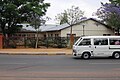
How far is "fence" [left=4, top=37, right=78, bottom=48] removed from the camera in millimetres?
36875

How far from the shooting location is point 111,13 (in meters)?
49.1

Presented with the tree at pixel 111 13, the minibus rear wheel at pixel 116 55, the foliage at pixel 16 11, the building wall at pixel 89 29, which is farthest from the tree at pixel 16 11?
the minibus rear wheel at pixel 116 55

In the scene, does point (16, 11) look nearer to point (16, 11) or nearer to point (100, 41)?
point (16, 11)

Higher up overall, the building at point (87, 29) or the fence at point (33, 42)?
the building at point (87, 29)

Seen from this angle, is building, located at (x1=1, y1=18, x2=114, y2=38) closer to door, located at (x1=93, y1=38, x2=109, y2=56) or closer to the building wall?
the building wall

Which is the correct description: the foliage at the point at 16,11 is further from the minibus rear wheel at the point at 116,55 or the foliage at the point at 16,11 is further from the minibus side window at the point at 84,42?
the minibus rear wheel at the point at 116,55

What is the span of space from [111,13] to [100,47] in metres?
27.8

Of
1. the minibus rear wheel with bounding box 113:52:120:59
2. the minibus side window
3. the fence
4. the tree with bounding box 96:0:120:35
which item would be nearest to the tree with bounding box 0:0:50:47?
the fence

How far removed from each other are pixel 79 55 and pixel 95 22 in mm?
33740

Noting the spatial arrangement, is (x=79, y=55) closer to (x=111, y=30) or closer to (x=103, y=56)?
(x=103, y=56)

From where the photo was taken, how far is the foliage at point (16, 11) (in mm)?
38969

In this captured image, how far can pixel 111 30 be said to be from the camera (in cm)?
5566

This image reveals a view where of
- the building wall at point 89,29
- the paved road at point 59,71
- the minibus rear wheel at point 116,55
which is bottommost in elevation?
the paved road at point 59,71

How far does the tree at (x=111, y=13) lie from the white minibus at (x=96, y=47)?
24.5 metres
